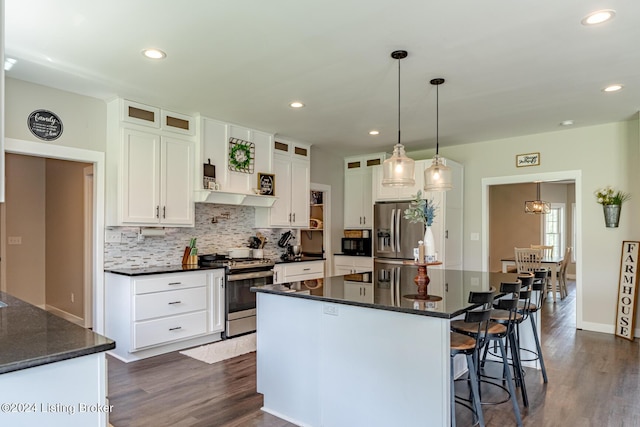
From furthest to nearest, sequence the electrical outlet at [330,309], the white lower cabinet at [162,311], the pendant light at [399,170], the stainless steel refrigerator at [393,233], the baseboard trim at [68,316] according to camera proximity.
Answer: the stainless steel refrigerator at [393,233] → the baseboard trim at [68,316] → the white lower cabinet at [162,311] → the pendant light at [399,170] → the electrical outlet at [330,309]

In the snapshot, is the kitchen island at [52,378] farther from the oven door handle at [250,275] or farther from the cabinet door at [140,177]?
the oven door handle at [250,275]

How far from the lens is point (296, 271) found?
559cm

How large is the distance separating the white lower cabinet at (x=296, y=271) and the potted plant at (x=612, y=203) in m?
3.69

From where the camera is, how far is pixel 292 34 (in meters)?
2.71

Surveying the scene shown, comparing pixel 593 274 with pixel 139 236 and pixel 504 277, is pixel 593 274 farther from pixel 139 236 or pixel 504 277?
pixel 139 236

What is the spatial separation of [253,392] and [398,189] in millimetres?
3839

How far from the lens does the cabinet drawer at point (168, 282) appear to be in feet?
12.9

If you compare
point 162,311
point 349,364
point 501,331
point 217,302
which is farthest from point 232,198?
point 501,331

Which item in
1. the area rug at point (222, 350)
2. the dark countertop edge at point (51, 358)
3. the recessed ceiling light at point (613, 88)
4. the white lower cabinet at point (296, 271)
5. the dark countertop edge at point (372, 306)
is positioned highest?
the recessed ceiling light at point (613, 88)

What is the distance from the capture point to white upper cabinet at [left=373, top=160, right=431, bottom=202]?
5918mm

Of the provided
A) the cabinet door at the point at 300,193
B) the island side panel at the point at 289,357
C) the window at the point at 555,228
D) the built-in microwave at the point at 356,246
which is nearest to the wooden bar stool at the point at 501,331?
the island side panel at the point at 289,357

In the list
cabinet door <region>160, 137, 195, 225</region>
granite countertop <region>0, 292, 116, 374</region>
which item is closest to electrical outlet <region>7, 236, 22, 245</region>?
cabinet door <region>160, 137, 195, 225</region>

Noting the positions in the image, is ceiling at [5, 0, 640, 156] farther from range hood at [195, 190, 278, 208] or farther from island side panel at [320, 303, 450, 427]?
island side panel at [320, 303, 450, 427]

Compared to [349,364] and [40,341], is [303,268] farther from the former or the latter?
[40,341]
